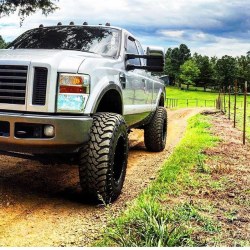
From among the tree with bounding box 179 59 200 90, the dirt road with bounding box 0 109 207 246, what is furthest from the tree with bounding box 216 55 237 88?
the dirt road with bounding box 0 109 207 246

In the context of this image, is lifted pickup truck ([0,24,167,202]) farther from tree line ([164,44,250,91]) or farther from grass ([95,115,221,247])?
tree line ([164,44,250,91])

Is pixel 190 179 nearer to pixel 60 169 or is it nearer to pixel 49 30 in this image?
pixel 60 169

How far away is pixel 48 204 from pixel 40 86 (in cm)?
136

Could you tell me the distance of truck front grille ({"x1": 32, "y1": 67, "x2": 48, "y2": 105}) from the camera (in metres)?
4.36

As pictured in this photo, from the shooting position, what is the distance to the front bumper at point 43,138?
4312 mm

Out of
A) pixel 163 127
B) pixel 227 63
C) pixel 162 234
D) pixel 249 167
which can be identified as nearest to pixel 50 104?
pixel 162 234

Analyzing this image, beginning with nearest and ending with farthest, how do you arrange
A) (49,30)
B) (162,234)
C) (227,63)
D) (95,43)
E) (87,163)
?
(162,234)
(87,163)
(95,43)
(49,30)
(227,63)

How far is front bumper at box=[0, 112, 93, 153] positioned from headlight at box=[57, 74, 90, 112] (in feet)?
0.33

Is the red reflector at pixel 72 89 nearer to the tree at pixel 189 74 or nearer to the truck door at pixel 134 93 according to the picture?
the truck door at pixel 134 93

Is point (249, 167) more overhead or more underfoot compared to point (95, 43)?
more underfoot

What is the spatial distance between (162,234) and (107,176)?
4.84ft

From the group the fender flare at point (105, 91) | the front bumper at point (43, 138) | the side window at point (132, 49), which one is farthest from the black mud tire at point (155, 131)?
the front bumper at point (43, 138)

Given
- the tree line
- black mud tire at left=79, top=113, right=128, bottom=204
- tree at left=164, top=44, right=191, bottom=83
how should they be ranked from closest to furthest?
black mud tire at left=79, top=113, right=128, bottom=204 → the tree line → tree at left=164, top=44, right=191, bottom=83

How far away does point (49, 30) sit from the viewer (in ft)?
21.5
